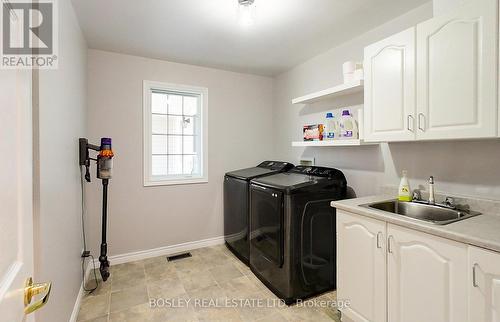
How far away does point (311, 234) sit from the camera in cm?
215

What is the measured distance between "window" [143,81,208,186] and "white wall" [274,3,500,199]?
3.78ft

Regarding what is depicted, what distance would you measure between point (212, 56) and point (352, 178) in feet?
6.85

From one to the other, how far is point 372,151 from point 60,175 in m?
2.46

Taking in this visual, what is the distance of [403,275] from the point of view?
1.42m

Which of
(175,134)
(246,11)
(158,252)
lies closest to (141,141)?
(175,134)

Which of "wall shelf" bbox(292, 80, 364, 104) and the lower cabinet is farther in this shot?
"wall shelf" bbox(292, 80, 364, 104)

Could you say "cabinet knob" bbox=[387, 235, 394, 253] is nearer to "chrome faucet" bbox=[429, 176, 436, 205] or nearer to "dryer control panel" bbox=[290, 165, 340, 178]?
"chrome faucet" bbox=[429, 176, 436, 205]

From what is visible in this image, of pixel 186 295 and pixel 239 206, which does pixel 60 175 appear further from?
pixel 239 206

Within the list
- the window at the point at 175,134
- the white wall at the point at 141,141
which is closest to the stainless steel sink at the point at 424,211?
the white wall at the point at 141,141

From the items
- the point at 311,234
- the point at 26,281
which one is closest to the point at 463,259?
the point at 311,234

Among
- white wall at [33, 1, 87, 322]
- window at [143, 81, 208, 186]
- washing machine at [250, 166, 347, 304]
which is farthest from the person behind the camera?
window at [143, 81, 208, 186]

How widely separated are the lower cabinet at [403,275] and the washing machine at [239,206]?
3.88 feet

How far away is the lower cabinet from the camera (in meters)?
1.17

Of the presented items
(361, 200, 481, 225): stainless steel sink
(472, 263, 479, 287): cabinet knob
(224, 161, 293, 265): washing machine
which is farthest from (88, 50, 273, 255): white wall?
(472, 263, 479, 287): cabinet knob
